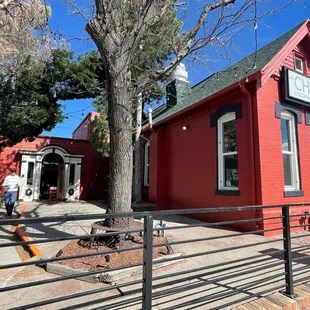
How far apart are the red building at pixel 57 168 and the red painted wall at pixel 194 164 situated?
248 inches

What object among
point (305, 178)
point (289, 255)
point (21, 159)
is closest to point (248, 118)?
point (305, 178)

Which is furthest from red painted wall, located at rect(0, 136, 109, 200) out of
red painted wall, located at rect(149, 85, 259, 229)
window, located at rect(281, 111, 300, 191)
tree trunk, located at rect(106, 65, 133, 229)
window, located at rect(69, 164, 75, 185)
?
window, located at rect(281, 111, 300, 191)

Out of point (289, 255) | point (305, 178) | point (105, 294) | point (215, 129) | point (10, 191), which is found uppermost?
point (215, 129)

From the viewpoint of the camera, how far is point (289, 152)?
731 centimetres

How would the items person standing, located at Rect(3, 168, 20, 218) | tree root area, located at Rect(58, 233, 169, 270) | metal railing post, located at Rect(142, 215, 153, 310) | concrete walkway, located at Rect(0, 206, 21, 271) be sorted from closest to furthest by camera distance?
metal railing post, located at Rect(142, 215, 153, 310) < tree root area, located at Rect(58, 233, 169, 270) < concrete walkway, located at Rect(0, 206, 21, 271) < person standing, located at Rect(3, 168, 20, 218)

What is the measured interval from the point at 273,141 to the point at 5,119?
991 centimetres

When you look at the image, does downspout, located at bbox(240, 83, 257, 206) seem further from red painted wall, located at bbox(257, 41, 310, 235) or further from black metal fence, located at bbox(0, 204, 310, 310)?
black metal fence, located at bbox(0, 204, 310, 310)

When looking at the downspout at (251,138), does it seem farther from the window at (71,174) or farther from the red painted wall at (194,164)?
the window at (71,174)

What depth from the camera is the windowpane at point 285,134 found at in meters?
7.35

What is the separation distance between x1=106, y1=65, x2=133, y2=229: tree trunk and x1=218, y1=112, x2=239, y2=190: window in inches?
142

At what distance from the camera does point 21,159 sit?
14.4 meters

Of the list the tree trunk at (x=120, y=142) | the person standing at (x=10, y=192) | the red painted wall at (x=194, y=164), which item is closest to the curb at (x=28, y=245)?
the tree trunk at (x=120, y=142)

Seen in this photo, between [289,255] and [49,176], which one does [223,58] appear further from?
[49,176]

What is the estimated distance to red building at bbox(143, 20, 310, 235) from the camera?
6434 millimetres
